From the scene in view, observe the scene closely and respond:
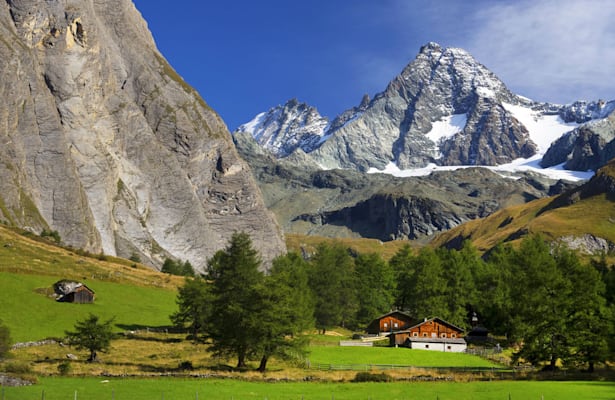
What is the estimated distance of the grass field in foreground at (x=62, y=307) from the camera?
81000mm

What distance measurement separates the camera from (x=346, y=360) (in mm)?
76500

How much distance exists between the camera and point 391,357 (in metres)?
81.9

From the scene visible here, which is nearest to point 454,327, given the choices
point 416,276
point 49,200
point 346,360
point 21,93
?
point 416,276

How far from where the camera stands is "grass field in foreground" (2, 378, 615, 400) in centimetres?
4406

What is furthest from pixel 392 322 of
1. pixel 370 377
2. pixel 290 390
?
pixel 290 390

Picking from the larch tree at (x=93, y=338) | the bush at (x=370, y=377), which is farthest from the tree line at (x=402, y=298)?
the larch tree at (x=93, y=338)

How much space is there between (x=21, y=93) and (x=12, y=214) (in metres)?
49.1

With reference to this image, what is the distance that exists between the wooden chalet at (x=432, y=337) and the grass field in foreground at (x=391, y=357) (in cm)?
510

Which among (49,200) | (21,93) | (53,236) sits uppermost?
(21,93)

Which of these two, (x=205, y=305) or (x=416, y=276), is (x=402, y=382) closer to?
(x=205, y=305)

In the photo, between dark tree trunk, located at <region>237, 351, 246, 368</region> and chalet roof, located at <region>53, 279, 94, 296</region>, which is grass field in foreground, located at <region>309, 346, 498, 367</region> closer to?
dark tree trunk, located at <region>237, 351, 246, 368</region>

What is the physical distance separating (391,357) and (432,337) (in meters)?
19.4

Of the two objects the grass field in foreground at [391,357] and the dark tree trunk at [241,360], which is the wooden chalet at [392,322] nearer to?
the grass field in foreground at [391,357]

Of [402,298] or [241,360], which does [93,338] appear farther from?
[402,298]
